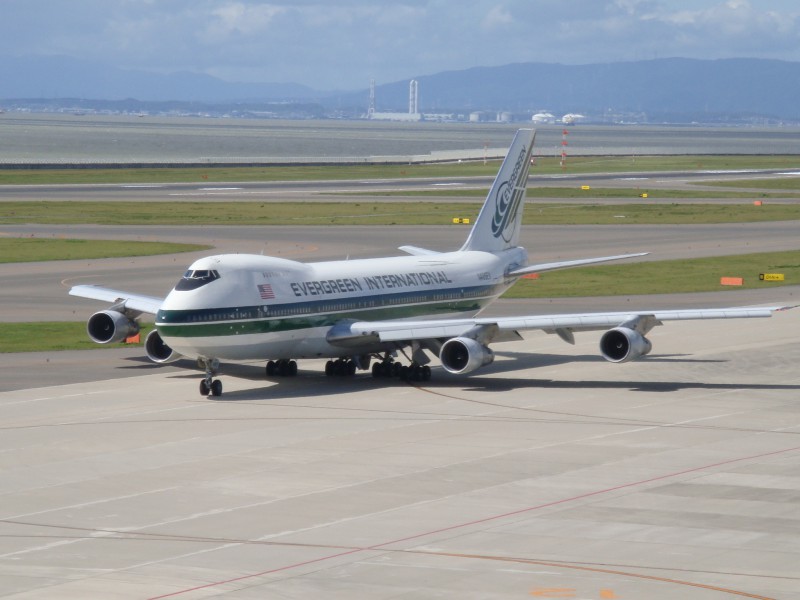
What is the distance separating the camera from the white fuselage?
138 feet

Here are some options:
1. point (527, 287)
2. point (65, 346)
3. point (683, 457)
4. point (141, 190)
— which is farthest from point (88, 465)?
point (141, 190)

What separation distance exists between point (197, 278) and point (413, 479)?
13.7 meters

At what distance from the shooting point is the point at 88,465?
3353 centimetres

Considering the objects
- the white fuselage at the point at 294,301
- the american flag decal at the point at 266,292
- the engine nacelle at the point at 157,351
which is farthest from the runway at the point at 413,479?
the american flag decal at the point at 266,292

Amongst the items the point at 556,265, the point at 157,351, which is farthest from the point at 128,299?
the point at 556,265

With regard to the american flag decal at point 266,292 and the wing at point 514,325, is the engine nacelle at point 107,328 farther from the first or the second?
the wing at point 514,325

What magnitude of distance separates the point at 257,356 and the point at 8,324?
19.0 meters

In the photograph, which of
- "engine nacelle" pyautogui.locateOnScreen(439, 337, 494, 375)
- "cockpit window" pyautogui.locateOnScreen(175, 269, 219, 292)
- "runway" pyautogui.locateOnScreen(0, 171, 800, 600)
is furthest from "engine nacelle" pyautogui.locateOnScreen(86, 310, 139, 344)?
"engine nacelle" pyautogui.locateOnScreen(439, 337, 494, 375)

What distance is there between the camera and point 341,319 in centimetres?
4616

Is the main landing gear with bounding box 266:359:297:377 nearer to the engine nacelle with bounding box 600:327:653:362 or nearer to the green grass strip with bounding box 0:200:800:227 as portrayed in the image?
the engine nacelle with bounding box 600:327:653:362

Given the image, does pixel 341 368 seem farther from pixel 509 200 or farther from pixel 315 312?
pixel 509 200

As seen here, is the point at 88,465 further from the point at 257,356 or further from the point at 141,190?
the point at 141,190

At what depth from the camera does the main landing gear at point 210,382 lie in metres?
43.4

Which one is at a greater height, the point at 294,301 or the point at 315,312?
the point at 294,301
